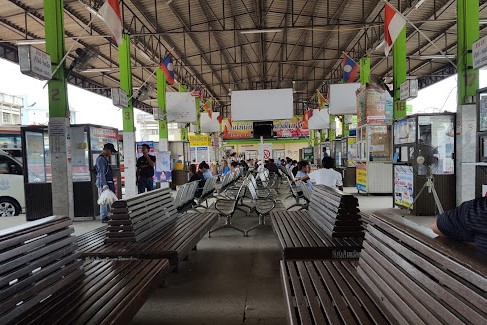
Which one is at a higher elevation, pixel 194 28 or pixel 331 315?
pixel 194 28

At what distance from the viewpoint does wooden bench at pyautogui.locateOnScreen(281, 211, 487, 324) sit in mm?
1474

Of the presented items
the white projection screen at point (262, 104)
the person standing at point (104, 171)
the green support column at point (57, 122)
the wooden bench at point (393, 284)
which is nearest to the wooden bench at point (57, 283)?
the wooden bench at point (393, 284)

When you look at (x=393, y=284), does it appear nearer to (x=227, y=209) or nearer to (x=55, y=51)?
(x=227, y=209)

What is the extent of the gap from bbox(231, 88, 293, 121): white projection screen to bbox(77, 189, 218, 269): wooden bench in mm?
8162

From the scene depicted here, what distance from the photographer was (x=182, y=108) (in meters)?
16.5

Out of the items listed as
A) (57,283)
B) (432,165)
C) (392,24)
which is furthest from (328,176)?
(57,283)

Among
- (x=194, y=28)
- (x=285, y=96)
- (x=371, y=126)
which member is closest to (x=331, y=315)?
(x=371, y=126)

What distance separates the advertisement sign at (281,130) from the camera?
34531 millimetres

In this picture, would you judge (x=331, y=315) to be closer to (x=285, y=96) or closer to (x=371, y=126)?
(x=371, y=126)

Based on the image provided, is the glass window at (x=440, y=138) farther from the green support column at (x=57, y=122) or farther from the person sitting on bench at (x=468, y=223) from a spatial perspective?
the green support column at (x=57, y=122)

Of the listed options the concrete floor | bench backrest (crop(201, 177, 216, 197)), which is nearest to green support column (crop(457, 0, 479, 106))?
the concrete floor

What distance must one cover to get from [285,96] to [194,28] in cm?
574

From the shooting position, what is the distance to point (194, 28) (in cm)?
1605

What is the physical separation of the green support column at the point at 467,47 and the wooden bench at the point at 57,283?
25.1ft
